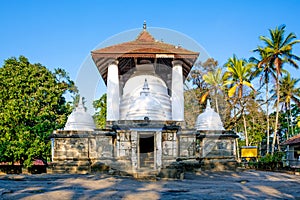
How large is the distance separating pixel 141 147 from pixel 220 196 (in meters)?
5.42

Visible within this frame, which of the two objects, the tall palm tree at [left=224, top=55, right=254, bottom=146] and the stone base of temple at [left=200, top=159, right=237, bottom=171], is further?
the tall palm tree at [left=224, top=55, right=254, bottom=146]

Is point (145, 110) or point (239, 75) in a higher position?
point (239, 75)

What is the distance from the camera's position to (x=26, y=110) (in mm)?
17359

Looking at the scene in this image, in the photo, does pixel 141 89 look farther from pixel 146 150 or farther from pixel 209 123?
pixel 146 150

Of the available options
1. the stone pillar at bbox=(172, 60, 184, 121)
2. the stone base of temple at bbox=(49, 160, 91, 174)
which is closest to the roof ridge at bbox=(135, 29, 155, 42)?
the stone pillar at bbox=(172, 60, 184, 121)

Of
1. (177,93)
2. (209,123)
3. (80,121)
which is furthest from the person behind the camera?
(177,93)

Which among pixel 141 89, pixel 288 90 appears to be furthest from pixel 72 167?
pixel 288 90

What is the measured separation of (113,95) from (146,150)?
4.46 m

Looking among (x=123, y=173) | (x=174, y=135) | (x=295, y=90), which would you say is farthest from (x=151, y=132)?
(x=295, y=90)

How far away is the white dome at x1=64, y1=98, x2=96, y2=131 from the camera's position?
45.2 feet

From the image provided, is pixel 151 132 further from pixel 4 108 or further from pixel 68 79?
pixel 68 79

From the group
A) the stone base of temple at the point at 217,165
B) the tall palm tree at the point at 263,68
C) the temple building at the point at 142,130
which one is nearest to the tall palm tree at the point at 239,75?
the tall palm tree at the point at 263,68

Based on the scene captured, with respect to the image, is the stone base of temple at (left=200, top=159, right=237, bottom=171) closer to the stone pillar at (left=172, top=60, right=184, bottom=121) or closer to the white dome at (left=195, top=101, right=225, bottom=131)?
the white dome at (left=195, top=101, right=225, bottom=131)

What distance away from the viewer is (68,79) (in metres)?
22.1
